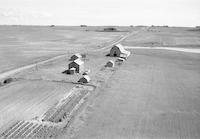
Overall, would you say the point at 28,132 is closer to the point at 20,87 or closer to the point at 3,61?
the point at 20,87

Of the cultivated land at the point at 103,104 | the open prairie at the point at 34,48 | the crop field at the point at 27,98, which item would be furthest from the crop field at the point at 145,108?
the open prairie at the point at 34,48

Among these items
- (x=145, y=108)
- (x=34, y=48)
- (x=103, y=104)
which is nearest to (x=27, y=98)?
(x=103, y=104)

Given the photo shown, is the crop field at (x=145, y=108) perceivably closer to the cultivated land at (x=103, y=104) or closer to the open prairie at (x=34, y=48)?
the cultivated land at (x=103, y=104)

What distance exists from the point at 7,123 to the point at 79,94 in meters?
12.3

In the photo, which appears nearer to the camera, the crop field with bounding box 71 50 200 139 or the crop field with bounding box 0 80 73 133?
the crop field with bounding box 71 50 200 139

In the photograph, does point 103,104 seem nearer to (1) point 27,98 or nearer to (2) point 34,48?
(1) point 27,98

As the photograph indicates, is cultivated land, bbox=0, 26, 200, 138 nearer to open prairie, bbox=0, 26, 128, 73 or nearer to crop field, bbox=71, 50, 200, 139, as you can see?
crop field, bbox=71, 50, 200, 139

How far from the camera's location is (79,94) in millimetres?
33562

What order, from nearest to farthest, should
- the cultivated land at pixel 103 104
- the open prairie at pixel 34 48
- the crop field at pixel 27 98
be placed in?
1. the cultivated land at pixel 103 104
2. the crop field at pixel 27 98
3. the open prairie at pixel 34 48

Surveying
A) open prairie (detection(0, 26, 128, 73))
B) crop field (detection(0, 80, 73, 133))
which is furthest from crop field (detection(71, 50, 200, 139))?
open prairie (detection(0, 26, 128, 73))

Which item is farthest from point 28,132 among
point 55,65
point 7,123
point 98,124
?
point 55,65

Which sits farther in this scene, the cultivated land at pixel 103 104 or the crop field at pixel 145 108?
the cultivated land at pixel 103 104

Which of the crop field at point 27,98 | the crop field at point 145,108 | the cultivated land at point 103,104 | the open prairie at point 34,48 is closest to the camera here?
the crop field at point 145,108

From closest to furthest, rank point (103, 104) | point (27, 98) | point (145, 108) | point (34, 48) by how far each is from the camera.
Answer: point (145, 108) → point (103, 104) → point (27, 98) → point (34, 48)
